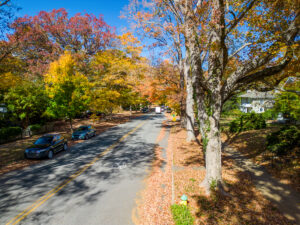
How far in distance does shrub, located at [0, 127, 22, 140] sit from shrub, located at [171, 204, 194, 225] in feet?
63.4

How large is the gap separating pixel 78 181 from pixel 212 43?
8.82 m

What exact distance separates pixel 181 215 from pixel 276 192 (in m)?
4.27

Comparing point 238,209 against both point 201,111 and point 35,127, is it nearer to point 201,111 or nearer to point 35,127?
point 201,111

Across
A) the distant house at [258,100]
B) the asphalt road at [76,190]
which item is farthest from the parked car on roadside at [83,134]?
the distant house at [258,100]

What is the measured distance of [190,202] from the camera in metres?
6.14

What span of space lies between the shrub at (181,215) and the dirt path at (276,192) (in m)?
3.13

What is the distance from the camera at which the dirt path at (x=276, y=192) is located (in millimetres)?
5582

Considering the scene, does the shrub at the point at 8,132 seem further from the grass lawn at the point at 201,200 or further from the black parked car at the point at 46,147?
the grass lawn at the point at 201,200

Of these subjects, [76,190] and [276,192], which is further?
[76,190]

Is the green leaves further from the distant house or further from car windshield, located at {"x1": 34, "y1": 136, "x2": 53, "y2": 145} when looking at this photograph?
the distant house

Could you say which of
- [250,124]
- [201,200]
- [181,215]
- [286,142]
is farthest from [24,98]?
[250,124]

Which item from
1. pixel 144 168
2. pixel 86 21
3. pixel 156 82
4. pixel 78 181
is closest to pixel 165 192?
pixel 144 168

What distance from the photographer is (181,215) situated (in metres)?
5.45

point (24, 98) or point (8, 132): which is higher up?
point (24, 98)
